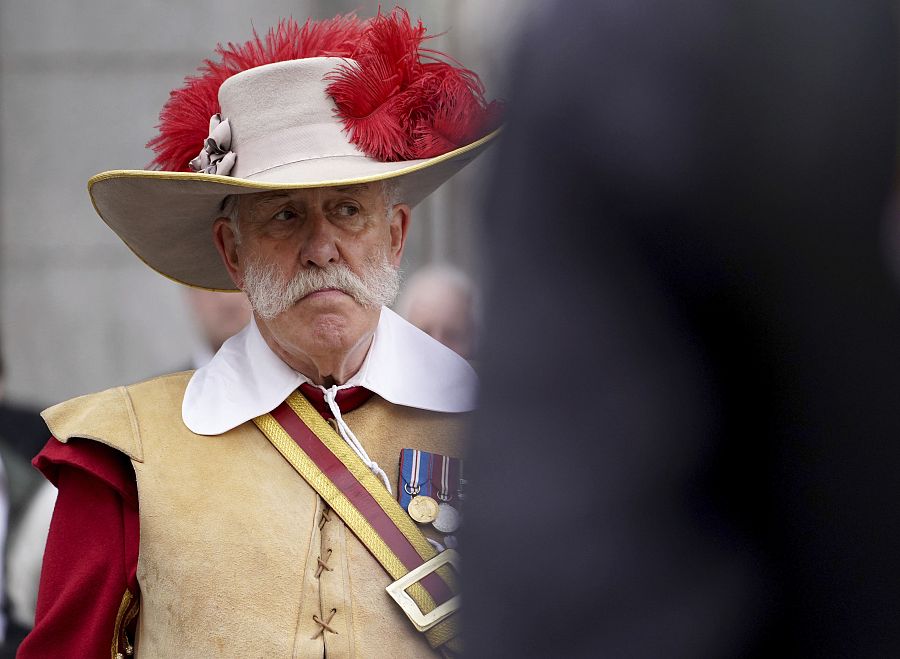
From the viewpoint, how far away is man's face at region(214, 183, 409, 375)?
242 cm

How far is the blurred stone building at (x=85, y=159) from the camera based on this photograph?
5.87 m

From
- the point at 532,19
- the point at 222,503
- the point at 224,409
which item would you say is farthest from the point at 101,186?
the point at 532,19

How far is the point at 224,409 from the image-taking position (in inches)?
97.3

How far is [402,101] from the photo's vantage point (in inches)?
96.4

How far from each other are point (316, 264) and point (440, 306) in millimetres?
1825

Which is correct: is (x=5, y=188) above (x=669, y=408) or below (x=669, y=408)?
below

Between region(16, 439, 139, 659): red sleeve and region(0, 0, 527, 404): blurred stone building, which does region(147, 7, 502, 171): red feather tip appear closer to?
region(16, 439, 139, 659): red sleeve

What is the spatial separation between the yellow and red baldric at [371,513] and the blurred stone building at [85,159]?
3.51m

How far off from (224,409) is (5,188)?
3877mm

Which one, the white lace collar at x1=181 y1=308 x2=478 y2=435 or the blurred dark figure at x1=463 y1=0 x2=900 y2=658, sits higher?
the blurred dark figure at x1=463 y1=0 x2=900 y2=658

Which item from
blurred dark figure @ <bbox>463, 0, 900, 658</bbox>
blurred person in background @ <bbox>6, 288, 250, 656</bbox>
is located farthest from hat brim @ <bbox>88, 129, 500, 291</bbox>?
blurred dark figure @ <bbox>463, 0, 900, 658</bbox>

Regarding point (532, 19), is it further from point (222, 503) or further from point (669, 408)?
point (222, 503)

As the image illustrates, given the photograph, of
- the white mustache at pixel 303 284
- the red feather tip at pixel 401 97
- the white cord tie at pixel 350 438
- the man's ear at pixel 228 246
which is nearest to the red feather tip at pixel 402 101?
the red feather tip at pixel 401 97

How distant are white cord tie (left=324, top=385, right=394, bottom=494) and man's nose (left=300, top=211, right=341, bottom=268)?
10.4 inches
